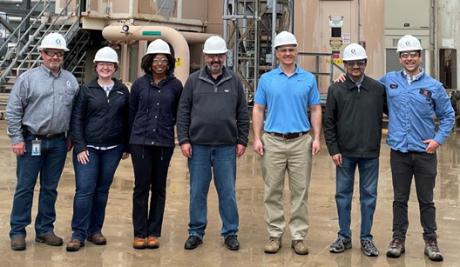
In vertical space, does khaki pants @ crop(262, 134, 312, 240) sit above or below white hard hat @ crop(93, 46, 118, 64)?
below

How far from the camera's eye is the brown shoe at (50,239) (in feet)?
17.3

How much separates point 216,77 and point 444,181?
5.23 metres

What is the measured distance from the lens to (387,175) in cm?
948

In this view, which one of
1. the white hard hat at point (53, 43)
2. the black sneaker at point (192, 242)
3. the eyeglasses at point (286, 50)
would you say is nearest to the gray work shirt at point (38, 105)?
the white hard hat at point (53, 43)

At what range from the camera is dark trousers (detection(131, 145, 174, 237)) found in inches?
207

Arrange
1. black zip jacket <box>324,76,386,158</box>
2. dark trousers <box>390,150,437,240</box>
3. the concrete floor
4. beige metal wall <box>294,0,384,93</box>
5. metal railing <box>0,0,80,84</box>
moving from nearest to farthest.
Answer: the concrete floor
dark trousers <box>390,150,437,240</box>
black zip jacket <box>324,76,386,158</box>
beige metal wall <box>294,0,384,93</box>
metal railing <box>0,0,80,84</box>

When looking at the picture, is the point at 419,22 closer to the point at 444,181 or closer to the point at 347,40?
the point at 347,40

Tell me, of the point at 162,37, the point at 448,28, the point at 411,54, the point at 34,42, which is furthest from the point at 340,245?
the point at 448,28

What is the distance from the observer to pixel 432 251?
5035mm

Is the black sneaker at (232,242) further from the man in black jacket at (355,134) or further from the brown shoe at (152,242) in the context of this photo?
the man in black jacket at (355,134)

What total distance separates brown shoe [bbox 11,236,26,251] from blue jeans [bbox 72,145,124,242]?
17.0 inches

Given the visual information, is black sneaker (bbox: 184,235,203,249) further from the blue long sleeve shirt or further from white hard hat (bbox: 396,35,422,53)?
white hard hat (bbox: 396,35,422,53)

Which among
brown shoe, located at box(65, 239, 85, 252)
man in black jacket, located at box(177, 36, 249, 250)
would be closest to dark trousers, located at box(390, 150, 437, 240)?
man in black jacket, located at box(177, 36, 249, 250)

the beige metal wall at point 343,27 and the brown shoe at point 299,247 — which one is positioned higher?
the beige metal wall at point 343,27
